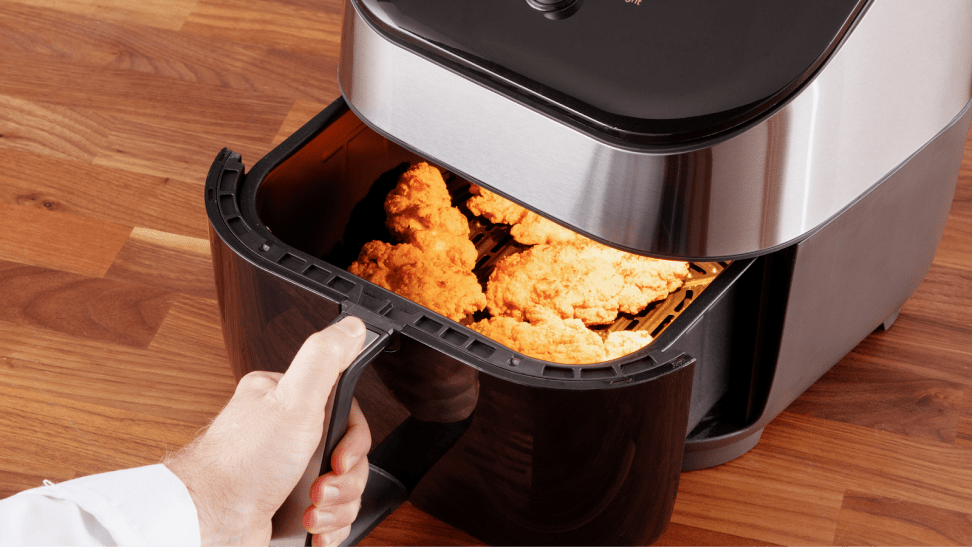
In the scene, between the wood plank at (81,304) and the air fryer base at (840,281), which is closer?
the air fryer base at (840,281)

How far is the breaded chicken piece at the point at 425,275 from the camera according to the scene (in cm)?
74

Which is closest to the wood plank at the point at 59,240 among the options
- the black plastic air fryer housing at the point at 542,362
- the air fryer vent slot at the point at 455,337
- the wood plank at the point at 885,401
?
the black plastic air fryer housing at the point at 542,362

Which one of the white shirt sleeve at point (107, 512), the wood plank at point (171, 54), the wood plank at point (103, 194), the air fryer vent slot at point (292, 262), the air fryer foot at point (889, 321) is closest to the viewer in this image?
the white shirt sleeve at point (107, 512)

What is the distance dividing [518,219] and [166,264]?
0.35 metres

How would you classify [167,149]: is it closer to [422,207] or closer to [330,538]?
[422,207]

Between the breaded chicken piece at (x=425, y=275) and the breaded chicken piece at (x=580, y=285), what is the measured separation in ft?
0.07

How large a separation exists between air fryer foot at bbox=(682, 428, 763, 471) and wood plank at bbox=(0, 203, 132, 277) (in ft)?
1.77

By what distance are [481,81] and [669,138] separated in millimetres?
117

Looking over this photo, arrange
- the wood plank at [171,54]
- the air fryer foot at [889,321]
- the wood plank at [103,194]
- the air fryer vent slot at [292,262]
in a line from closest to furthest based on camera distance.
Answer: the air fryer vent slot at [292,262]
the air fryer foot at [889,321]
the wood plank at [103,194]
the wood plank at [171,54]

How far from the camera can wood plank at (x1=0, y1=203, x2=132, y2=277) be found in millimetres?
952

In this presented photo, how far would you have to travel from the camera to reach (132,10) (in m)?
1.22

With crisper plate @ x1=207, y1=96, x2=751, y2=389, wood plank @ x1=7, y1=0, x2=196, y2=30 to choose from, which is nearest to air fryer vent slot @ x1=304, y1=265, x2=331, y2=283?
crisper plate @ x1=207, y1=96, x2=751, y2=389

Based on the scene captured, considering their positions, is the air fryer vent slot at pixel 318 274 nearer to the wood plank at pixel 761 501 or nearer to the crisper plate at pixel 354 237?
the crisper plate at pixel 354 237

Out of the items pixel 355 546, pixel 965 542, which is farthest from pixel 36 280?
pixel 965 542
